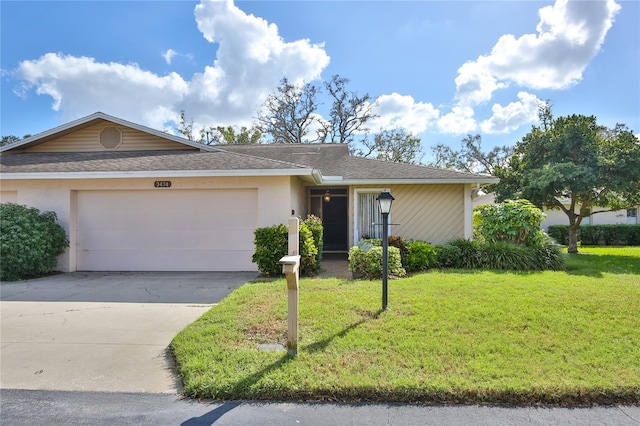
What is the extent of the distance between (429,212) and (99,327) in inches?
357

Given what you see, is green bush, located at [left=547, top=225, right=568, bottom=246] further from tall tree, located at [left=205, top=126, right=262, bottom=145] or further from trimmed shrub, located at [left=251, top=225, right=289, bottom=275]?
tall tree, located at [left=205, top=126, right=262, bottom=145]

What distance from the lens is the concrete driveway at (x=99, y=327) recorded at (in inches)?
127

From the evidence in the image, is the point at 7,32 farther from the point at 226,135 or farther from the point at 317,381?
the point at 226,135

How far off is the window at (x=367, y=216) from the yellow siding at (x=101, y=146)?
238 inches

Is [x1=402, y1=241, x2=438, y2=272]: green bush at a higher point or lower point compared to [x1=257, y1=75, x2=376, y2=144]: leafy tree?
lower

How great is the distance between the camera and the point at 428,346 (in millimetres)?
3594

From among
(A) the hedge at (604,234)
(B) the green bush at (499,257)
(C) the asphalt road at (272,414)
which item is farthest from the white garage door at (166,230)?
(A) the hedge at (604,234)

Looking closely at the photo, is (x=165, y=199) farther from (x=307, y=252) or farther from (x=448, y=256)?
(x=448, y=256)

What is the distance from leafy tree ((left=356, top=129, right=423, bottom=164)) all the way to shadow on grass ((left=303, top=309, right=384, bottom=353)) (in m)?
25.6

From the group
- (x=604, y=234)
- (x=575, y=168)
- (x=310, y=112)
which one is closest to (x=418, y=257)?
(x=575, y=168)

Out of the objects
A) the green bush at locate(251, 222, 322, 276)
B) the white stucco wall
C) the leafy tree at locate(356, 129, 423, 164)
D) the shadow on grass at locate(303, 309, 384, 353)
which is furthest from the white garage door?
the leafy tree at locate(356, 129, 423, 164)

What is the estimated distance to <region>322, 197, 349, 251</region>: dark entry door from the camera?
40.3ft

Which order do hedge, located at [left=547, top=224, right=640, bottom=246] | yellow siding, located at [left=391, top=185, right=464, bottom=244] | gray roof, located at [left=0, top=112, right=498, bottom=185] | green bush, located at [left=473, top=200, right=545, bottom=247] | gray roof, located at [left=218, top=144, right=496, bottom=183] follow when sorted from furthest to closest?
hedge, located at [left=547, top=224, right=640, bottom=246]
yellow siding, located at [left=391, top=185, right=464, bottom=244]
gray roof, located at [left=218, top=144, right=496, bottom=183]
green bush, located at [left=473, top=200, right=545, bottom=247]
gray roof, located at [left=0, top=112, right=498, bottom=185]

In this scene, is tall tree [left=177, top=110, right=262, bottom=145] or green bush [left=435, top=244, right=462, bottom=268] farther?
tall tree [left=177, top=110, right=262, bottom=145]
